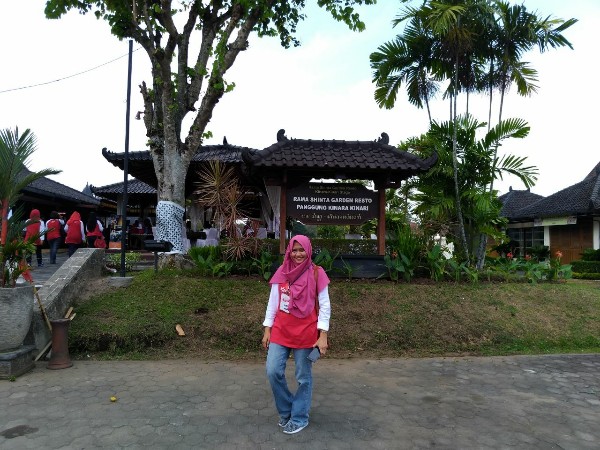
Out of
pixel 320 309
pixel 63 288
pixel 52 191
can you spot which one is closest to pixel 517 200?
pixel 52 191

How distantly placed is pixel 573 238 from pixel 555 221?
3.33 feet

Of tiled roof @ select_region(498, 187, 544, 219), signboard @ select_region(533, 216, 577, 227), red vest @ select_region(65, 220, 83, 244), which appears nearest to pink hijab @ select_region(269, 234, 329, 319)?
red vest @ select_region(65, 220, 83, 244)

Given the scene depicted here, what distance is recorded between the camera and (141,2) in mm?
8492

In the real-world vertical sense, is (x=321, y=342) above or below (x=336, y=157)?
below

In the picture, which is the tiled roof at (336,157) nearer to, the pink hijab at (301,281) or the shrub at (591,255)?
the pink hijab at (301,281)

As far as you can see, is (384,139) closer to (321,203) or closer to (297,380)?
(321,203)

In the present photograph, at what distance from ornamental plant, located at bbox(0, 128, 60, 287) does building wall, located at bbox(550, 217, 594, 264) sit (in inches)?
771

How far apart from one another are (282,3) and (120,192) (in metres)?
11.0

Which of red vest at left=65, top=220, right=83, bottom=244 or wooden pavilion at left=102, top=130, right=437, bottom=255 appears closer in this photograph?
wooden pavilion at left=102, top=130, right=437, bottom=255

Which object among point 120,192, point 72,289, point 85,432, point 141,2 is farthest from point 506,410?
point 120,192

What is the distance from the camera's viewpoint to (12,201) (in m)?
5.48

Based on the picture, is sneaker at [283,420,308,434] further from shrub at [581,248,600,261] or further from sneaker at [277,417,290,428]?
shrub at [581,248,600,261]

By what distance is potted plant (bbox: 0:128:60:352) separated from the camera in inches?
186

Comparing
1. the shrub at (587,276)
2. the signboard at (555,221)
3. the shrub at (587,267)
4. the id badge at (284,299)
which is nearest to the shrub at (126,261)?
the id badge at (284,299)
